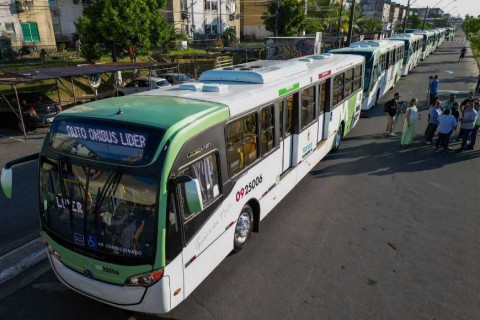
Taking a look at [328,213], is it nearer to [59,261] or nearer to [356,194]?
[356,194]

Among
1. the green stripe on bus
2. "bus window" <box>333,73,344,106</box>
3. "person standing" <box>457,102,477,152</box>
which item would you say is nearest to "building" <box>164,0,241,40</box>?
"bus window" <box>333,73,344,106</box>

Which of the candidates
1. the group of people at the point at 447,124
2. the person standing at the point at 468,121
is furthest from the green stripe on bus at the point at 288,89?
the person standing at the point at 468,121

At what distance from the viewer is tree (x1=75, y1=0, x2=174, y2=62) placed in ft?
71.5

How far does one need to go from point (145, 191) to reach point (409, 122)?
33.7 feet

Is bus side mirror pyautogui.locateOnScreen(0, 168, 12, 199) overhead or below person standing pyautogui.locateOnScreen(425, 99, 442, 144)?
overhead

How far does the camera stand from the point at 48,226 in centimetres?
479

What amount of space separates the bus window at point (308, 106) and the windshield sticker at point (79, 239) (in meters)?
5.39

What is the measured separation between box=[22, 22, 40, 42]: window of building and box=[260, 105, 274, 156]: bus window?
105ft

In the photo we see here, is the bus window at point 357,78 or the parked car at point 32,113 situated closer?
the bus window at point 357,78

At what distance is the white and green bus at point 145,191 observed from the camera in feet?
13.4

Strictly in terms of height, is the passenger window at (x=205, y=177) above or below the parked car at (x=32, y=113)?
above

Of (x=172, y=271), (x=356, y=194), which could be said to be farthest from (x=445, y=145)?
(x=172, y=271)

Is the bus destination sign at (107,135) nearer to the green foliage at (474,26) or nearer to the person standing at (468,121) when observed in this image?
the person standing at (468,121)

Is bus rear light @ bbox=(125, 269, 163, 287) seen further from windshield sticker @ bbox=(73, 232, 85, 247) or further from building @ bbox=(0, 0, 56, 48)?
building @ bbox=(0, 0, 56, 48)
